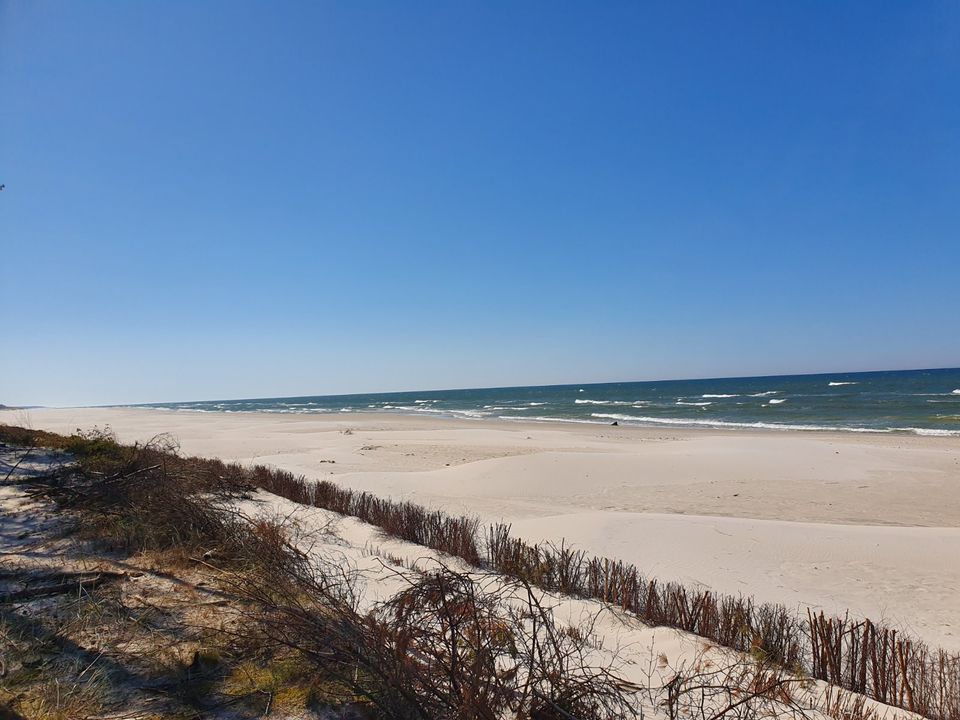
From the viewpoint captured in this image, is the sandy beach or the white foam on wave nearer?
the sandy beach

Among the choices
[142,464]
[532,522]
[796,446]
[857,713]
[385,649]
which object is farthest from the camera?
[796,446]

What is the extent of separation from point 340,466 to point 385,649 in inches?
607

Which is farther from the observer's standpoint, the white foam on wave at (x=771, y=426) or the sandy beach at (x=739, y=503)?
the white foam on wave at (x=771, y=426)

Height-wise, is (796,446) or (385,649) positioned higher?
(385,649)

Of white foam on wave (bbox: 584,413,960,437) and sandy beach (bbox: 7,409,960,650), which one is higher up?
sandy beach (bbox: 7,409,960,650)

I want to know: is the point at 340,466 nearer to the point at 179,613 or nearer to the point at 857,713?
the point at 179,613

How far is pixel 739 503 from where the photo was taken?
40.1ft

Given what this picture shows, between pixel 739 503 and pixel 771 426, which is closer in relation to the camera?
Result: pixel 739 503

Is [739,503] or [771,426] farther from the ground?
[739,503]

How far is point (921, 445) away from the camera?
21.6 m

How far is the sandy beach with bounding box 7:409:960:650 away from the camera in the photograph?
6.82m

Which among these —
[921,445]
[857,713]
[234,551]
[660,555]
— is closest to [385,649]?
[857,713]

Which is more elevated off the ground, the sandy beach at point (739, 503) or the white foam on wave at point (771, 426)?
the sandy beach at point (739, 503)

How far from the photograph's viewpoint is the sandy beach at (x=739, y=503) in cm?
682
